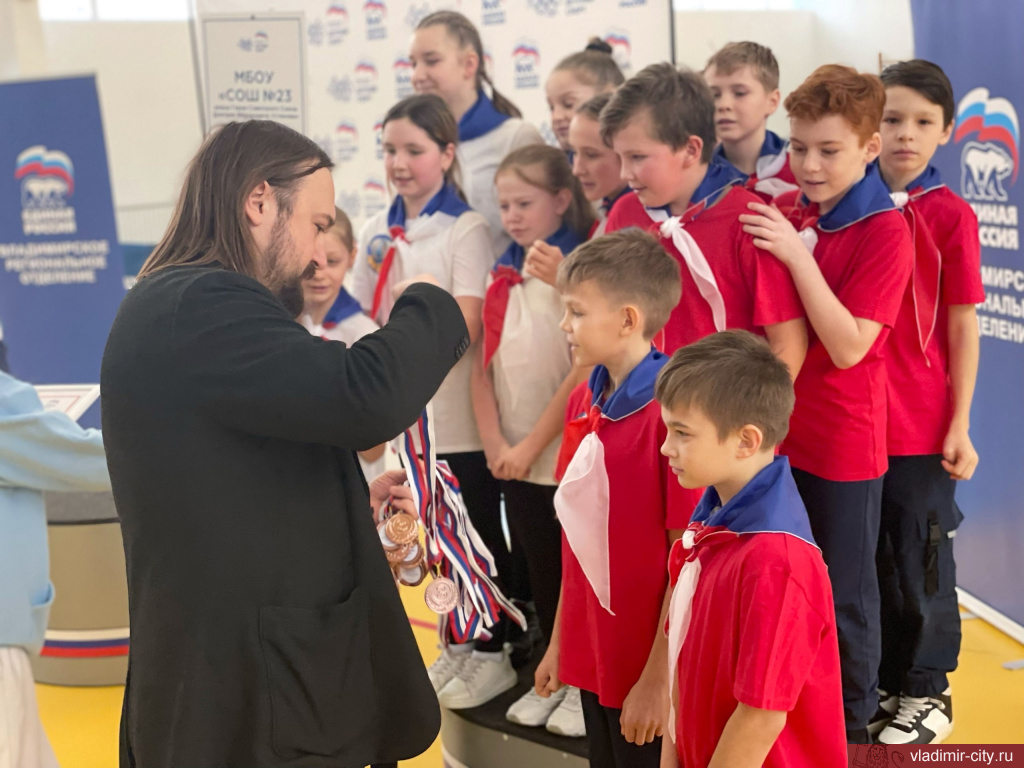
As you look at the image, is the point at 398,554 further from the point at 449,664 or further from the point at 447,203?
the point at 447,203

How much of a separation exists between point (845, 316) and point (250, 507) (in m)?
1.45

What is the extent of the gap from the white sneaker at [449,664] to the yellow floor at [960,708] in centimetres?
34

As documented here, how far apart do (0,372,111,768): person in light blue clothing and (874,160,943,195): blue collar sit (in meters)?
2.23

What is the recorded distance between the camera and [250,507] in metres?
1.46

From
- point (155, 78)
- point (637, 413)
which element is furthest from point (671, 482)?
point (155, 78)

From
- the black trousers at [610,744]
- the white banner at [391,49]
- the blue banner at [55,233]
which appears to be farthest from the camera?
the white banner at [391,49]

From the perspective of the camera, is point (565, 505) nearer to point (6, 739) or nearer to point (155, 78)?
point (6, 739)

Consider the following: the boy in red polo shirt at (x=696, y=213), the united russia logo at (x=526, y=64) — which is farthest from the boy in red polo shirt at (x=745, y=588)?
the united russia logo at (x=526, y=64)

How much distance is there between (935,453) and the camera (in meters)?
2.68

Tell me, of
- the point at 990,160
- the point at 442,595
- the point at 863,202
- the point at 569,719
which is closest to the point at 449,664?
the point at 569,719

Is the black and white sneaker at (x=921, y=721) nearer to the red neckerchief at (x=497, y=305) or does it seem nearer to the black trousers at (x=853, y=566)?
the black trousers at (x=853, y=566)

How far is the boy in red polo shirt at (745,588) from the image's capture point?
1457mm

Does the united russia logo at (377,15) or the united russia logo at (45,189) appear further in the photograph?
the united russia logo at (377,15)

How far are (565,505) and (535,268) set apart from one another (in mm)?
838
